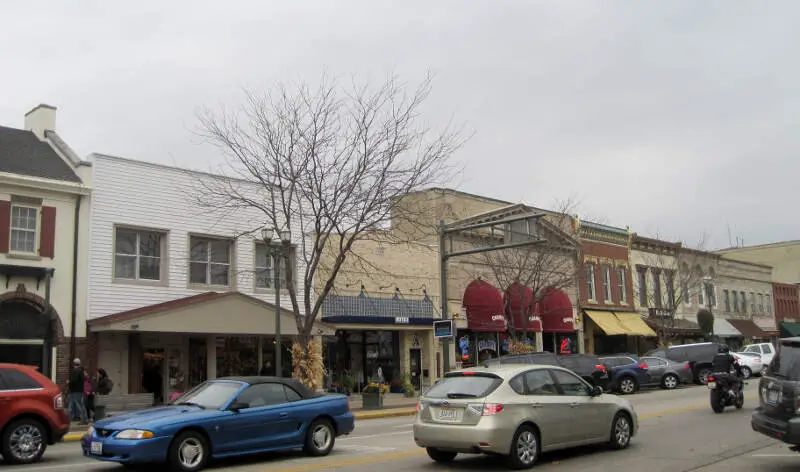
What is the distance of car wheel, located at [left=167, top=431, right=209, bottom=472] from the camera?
10.7 m

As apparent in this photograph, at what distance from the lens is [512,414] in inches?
416

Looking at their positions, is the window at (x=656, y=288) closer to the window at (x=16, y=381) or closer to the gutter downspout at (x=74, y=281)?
the gutter downspout at (x=74, y=281)

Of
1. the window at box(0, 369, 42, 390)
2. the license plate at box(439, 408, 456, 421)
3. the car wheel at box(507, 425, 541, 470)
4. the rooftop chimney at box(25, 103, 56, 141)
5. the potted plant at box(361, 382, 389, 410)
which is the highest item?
the rooftop chimney at box(25, 103, 56, 141)

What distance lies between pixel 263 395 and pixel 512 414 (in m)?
4.21

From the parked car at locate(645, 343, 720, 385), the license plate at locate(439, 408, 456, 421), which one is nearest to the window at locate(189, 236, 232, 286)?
the license plate at locate(439, 408, 456, 421)

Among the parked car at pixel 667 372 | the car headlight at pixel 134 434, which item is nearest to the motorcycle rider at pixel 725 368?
the parked car at pixel 667 372

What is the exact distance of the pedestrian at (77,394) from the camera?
19141 millimetres

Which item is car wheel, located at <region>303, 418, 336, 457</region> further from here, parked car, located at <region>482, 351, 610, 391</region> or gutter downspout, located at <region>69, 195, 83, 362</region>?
parked car, located at <region>482, 351, 610, 391</region>

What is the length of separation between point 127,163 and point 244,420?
48.8 feet

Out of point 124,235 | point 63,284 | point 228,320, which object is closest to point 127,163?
point 124,235

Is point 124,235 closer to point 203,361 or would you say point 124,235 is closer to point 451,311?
point 203,361

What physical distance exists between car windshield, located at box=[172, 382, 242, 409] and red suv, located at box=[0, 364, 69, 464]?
7.87ft

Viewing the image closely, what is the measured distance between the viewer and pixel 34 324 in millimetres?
21422

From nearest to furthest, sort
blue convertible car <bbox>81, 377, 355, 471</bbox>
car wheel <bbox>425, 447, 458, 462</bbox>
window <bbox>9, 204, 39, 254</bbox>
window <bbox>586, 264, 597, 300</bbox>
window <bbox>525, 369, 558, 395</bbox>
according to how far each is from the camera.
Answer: blue convertible car <bbox>81, 377, 355, 471</bbox>, window <bbox>525, 369, 558, 395</bbox>, car wheel <bbox>425, 447, 458, 462</bbox>, window <bbox>9, 204, 39, 254</bbox>, window <bbox>586, 264, 597, 300</bbox>
